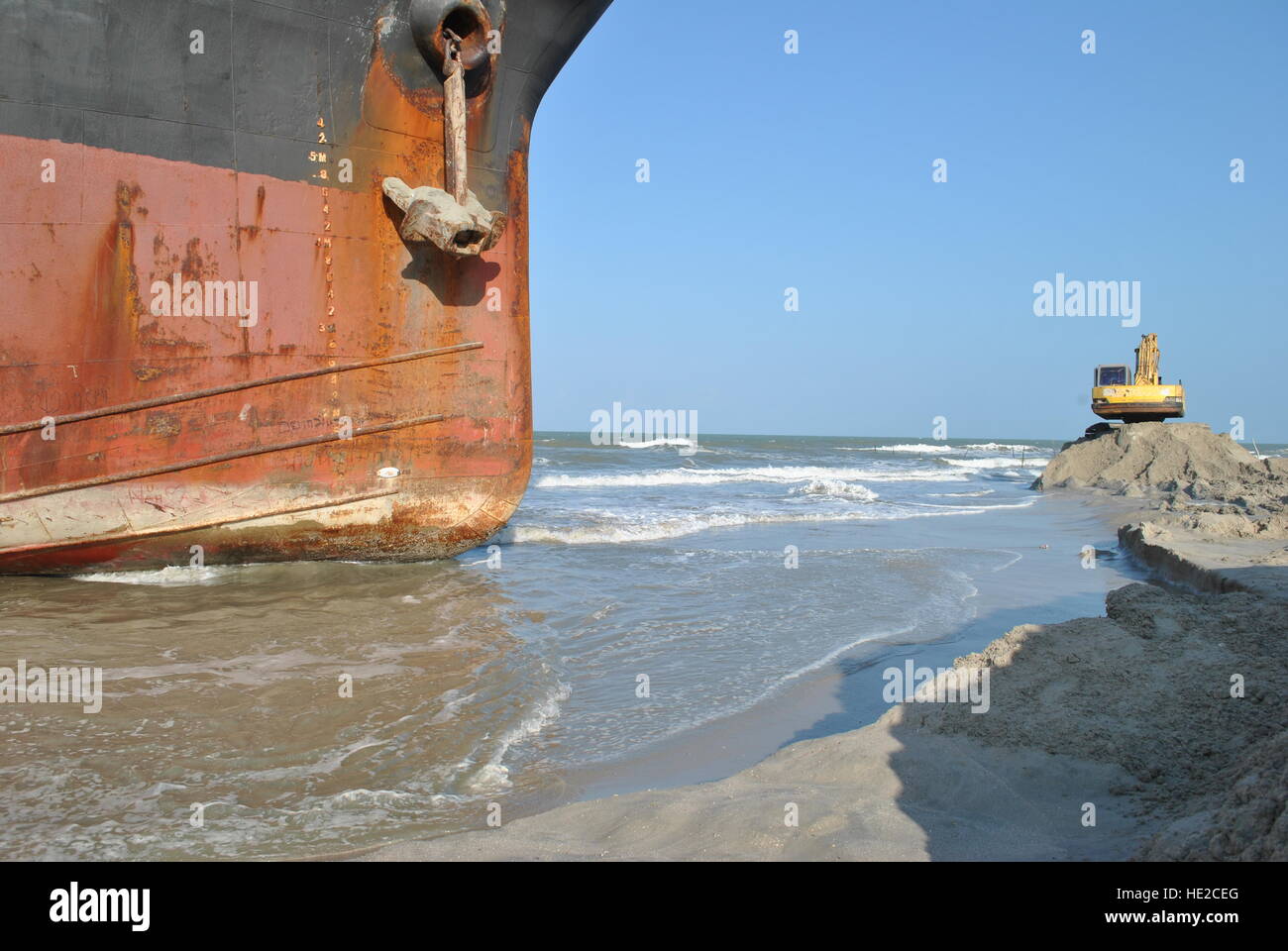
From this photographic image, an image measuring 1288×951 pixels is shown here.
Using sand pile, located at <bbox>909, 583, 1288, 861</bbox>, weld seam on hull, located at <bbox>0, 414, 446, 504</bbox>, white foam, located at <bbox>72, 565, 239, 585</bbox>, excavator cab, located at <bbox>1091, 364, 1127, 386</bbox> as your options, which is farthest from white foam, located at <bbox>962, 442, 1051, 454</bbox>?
white foam, located at <bbox>72, 565, 239, 585</bbox>

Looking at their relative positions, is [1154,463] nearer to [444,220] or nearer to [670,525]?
[670,525]

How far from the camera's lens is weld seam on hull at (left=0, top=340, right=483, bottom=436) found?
512cm

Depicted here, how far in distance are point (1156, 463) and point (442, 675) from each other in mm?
18917

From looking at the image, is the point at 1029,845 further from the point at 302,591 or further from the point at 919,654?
the point at 302,591

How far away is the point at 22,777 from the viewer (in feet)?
9.39

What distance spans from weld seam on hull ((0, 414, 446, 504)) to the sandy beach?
399 cm

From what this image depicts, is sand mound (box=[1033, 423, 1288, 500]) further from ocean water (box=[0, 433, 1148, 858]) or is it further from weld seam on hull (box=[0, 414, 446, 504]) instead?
weld seam on hull (box=[0, 414, 446, 504])

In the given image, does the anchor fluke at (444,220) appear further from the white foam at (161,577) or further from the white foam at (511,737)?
the white foam at (511,737)

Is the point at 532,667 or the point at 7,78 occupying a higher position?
the point at 7,78

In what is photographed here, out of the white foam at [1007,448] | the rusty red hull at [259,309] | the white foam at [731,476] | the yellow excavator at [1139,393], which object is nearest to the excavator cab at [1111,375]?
the yellow excavator at [1139,393]

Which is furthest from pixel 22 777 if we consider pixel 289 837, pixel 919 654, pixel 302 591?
pixel 919 654

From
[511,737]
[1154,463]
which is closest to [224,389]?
[511,737]

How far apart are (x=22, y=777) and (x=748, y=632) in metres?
3.79

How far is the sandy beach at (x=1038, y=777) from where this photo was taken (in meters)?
2.07
